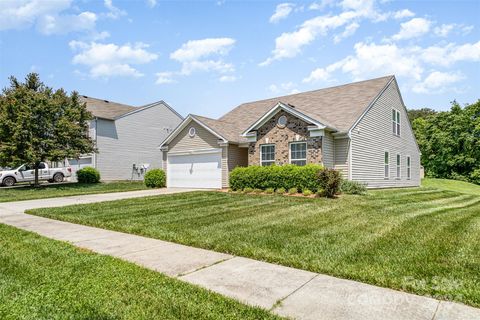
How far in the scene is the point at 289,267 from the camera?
442 cm

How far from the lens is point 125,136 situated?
27.6m

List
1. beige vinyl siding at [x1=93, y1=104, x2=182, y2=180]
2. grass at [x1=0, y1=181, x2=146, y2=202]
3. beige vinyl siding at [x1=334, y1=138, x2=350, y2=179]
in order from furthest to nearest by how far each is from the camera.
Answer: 1. beige vinyl siding at [x1=93, y1=104, x2=182, y2=180]
2. beige vinyl siding at [x1=334, y1=138, x2=350, y2=179]
3. grass at [x1=0, y1=181, x2=146, y2=202]

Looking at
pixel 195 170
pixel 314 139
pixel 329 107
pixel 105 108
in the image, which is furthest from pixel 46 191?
pixel 329 107

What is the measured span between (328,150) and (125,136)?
61.8 ft

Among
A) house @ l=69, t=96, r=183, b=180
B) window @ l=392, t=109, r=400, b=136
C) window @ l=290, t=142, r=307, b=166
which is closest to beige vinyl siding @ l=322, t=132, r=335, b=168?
window @ l=290, t=142, r=307, b=166

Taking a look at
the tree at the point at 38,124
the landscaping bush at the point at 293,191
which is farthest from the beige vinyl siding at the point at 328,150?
the tree at the point at 38,124

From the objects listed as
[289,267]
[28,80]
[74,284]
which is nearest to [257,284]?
[289,267]

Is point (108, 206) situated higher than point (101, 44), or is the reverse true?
point (101, 44)

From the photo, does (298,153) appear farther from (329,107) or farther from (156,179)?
(156,179)

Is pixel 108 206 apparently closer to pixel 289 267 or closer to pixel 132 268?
pixel 132 268

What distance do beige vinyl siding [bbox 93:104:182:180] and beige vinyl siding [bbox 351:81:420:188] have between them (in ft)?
63.7

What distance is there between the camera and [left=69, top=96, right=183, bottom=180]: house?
2594 cm

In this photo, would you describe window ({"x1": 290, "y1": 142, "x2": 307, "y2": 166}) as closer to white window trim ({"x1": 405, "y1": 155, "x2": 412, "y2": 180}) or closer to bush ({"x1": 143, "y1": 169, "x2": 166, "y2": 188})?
bush ({"x1": 143, "y1": 169, "x2": 166, "y2": 188})

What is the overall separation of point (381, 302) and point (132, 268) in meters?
3.07
